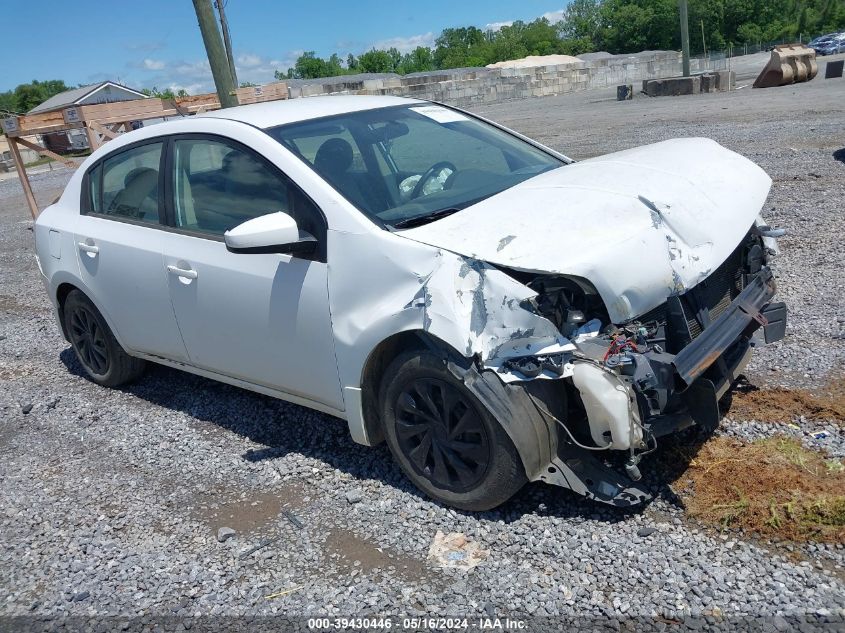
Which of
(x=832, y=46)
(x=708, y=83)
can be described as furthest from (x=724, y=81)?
(x=832, y=46)

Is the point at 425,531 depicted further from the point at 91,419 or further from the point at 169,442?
the point at 91,419

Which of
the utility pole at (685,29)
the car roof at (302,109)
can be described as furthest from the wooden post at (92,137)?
the utility pole at (685,29)

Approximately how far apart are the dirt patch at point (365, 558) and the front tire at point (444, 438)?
365 millimetres

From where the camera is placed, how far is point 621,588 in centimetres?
288

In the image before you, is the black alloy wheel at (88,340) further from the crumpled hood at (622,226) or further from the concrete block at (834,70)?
the concrete block at (834,70)

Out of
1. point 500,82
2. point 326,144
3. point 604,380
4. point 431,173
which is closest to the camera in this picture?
point 604,380

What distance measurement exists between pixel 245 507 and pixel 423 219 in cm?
168

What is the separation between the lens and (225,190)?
13.8ft

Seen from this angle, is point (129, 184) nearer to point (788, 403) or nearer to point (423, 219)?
point (423, 219)

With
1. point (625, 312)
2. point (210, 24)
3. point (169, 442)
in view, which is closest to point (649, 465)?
point (625, 312)

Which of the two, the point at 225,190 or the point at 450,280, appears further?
the point at 225,190

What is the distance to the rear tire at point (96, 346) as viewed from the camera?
528 centimetres

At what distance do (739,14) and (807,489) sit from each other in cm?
10201

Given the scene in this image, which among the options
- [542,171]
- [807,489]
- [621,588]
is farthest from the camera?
[542,171]
